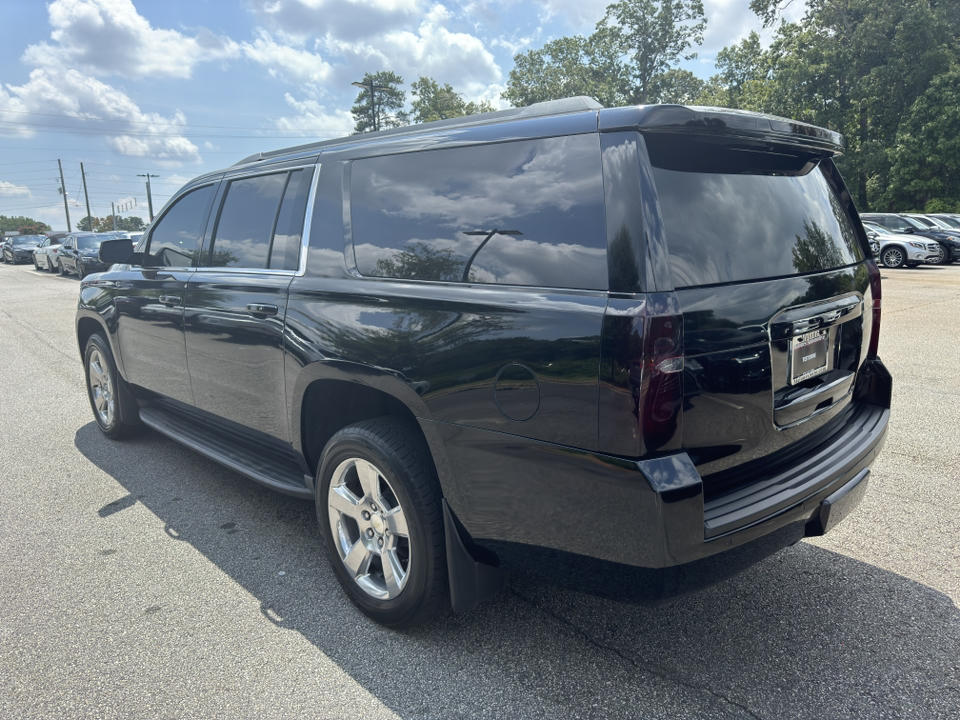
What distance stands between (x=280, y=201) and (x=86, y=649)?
216 centimetres

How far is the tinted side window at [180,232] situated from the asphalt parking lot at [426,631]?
150 cm

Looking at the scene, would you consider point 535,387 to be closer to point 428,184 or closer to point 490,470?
point 490,470

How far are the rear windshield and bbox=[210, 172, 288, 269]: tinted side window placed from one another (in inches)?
82.2

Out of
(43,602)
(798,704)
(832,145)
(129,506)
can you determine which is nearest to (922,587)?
(798,704)

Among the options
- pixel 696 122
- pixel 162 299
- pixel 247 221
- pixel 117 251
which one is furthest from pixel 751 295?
pixel 117 251

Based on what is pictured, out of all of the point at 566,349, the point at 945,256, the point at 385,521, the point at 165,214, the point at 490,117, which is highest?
the point at 490,117

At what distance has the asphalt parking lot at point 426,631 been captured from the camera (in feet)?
7.75

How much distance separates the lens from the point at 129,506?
13.5 feet

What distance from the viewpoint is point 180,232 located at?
4.33 metres

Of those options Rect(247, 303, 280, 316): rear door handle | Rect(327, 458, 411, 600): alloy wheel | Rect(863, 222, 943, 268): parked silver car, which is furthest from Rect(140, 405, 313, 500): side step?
Rect(863, 222, 943, 268): parked silver car

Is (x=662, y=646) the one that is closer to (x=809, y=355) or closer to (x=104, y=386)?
(x=809, y=355)

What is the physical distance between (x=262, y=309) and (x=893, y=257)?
919 inches

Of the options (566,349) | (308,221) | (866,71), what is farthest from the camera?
(866,71)

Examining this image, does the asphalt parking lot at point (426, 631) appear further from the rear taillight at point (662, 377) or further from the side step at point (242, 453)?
the rear taillight at point (662, 377)
